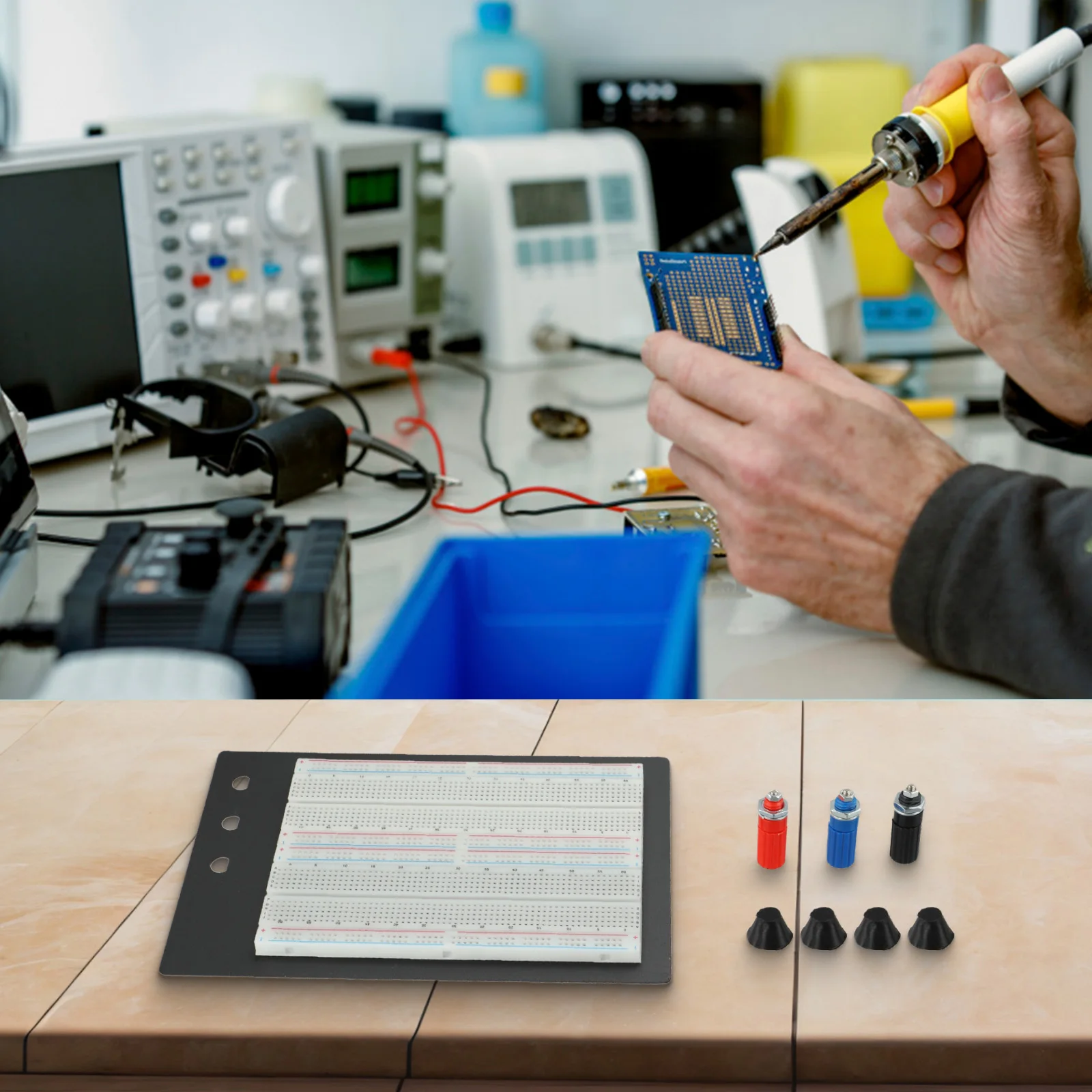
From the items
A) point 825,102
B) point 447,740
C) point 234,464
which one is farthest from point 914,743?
point 825,102

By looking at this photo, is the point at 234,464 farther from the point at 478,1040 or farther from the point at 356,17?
the point at 356,17

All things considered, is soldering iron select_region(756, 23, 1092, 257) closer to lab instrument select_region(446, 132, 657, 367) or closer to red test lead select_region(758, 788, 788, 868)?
red test lead select_region(758, 788, 788, 868)

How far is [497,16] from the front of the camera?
2.15 m

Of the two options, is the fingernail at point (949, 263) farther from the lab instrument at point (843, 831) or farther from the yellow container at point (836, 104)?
the yellow container at point (836, 104)

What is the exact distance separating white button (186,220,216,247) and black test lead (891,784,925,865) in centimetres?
95

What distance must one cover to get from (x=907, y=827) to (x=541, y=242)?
1.26 m

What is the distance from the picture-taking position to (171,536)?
65cm

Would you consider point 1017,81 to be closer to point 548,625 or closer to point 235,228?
point 548,625

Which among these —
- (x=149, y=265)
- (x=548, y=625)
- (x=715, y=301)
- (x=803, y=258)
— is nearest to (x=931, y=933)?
(x=548, y=625)

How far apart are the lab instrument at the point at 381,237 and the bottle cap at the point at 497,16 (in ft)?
2.03

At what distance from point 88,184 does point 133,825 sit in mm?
772

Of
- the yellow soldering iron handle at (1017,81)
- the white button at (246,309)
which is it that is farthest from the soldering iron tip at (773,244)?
the white button at (246,309)

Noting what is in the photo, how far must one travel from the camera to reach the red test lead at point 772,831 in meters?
0.50

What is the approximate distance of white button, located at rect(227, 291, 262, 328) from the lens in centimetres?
126
